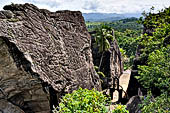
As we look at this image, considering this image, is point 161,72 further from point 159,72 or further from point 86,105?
point 86,105

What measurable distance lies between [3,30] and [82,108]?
4.95m

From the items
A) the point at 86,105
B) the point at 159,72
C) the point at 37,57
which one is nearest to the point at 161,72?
the point at 159,72

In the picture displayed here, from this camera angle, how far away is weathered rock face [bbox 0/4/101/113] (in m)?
7.15

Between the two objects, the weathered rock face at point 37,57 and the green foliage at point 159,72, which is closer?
the green foliage at point 159,72

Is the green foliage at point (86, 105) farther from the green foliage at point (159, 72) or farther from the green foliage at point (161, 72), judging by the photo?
the green foliage at point (161, 72)

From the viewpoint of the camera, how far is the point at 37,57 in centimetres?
782

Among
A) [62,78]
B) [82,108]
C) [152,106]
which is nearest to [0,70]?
[62,78]

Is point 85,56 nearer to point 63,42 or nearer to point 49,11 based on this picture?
point 63,42

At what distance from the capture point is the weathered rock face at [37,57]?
282 inches

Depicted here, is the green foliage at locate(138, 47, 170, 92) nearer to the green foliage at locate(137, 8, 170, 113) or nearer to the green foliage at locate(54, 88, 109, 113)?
the green foliage at locate(137, 8, 170, 113)

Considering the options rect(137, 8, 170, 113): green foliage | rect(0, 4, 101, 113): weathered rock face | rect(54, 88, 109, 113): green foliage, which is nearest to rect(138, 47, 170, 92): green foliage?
rect(137, 8, 170, 113): green foliage

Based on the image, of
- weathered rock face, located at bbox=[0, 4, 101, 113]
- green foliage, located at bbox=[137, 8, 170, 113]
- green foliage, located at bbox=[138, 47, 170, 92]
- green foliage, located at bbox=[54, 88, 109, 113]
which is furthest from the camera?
green foliage, located at bbox=[138, 47, 170, 92]

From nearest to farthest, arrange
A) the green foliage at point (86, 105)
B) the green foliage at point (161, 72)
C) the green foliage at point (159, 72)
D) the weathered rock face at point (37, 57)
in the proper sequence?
the green foliage at point (86, 105), the green foliage at point (159, 72), the weathered rock face at point (37, 57), the green foliage at point (161, 72)

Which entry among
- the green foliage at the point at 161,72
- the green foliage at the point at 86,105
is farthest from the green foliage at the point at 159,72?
the green foliage at the point at 86,105
